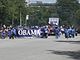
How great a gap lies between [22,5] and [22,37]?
127 feet

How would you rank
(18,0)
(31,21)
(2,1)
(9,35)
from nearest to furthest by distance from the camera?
1. (9,35)
2. (2,1)
3. (18,0)
4. (31,21)

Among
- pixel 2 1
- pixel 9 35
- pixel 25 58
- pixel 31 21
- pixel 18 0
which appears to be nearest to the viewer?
pixel 25 58

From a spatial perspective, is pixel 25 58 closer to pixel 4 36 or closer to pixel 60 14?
pixel 4 36

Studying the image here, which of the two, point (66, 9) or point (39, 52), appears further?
point (66, 9)

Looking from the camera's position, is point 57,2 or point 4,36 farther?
point 57,2

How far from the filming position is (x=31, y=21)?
126 meters

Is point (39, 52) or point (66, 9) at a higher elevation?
point (39, 52)

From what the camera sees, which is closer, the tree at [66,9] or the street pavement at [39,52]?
the street pavement at [39,52]

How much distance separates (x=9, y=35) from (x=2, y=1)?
18106 millimetres

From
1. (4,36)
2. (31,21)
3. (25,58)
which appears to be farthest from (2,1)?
(31,21)

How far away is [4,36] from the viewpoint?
48.3 metres

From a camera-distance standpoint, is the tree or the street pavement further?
the tree

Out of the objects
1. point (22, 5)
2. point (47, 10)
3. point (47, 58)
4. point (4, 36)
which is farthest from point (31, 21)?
point (47, 58)

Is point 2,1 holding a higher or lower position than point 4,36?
higher
